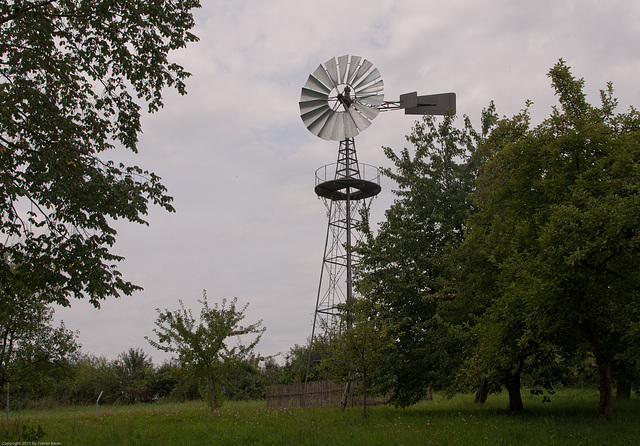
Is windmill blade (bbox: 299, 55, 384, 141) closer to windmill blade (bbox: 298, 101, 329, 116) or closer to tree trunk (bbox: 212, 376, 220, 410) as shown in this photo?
windmill blade (bbox: 298, 101, 329, 116)

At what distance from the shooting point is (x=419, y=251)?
789 inches

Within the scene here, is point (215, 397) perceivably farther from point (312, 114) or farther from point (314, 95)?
point (314, 95)

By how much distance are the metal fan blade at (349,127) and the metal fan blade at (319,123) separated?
82cm

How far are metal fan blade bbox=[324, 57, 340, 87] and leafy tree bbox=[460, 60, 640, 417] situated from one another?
13248mm

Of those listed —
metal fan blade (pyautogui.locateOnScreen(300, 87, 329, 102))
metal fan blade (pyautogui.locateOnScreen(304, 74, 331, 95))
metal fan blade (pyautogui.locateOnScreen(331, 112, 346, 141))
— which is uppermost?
metal fan blade (pyautogui.locateOnScreen(304, 74, 331, 95))

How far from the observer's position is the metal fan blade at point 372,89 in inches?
1057

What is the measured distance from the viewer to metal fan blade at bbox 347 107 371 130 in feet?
88.7

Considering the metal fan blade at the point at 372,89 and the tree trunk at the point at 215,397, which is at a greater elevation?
the metal fan blade at the point at 372,89

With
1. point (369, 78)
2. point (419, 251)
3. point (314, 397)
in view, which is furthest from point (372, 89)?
point (314, 397)

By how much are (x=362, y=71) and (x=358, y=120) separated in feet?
8.19

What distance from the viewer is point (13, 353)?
1962cm

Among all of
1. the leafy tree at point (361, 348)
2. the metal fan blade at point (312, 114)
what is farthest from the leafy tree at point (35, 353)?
the metal fan blade at point (312, 114)

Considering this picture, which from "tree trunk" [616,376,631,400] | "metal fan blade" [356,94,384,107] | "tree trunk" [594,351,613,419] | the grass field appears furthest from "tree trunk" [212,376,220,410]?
"tree trunk" [616,376,631,400]

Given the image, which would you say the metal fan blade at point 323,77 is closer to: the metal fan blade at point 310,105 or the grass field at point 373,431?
the metal fan blade at point 310,105
